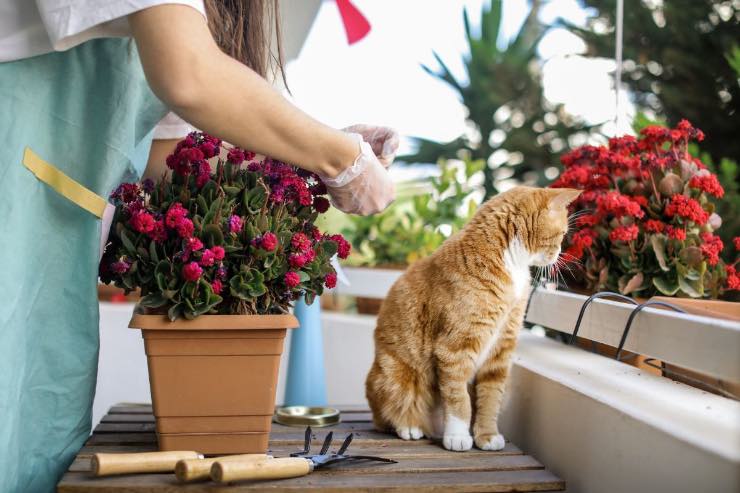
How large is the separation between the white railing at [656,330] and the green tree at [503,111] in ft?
14.5

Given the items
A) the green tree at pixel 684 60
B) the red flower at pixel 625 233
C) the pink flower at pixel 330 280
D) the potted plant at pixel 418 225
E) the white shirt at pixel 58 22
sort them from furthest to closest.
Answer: the green tree at pixel 684 60
the potted plant at pixel 418 225
the red flower at pixel 625 233
the pink flower at pixel 330 280
the white shirt at pixel 58 22

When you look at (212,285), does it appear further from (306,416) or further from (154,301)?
(306,416)

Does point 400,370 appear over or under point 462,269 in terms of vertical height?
under

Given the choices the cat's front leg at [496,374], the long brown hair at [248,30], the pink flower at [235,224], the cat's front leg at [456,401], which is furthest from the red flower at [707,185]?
the pink flower at [235,224]

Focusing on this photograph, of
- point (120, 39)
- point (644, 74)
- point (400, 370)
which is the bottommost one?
point (400, 370)

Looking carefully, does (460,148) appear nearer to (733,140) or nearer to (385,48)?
(385,48)

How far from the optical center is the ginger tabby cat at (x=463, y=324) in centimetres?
115

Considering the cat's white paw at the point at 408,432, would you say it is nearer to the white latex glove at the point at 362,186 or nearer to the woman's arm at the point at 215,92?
the white latex glove at the point at 362,186

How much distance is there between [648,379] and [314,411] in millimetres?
594

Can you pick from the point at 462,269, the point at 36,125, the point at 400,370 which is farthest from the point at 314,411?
the point at 36,125

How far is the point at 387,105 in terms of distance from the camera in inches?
197

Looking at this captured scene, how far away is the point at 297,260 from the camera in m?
0.98

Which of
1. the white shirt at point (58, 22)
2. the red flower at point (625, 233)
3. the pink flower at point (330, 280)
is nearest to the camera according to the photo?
the white shirt at point (58, 22)

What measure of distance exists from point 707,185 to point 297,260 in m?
0.90
